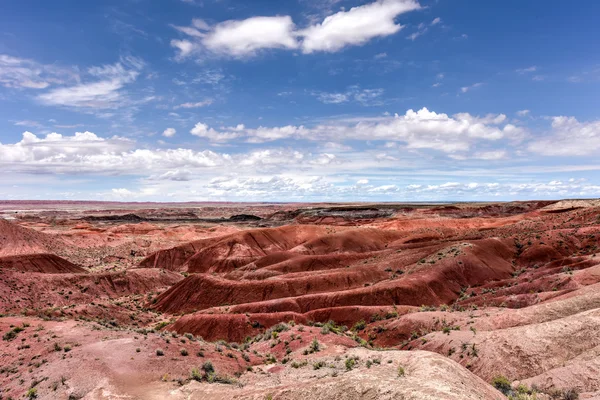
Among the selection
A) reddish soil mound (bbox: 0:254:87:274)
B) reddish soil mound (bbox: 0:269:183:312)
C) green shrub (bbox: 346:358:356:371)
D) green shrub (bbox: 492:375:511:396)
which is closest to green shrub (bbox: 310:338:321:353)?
green shrub (bbox: 346:358:356:371)

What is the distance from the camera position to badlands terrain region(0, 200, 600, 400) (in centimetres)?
1573

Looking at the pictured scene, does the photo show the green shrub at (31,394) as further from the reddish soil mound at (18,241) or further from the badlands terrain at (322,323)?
the reddish soil mound at (18,241)

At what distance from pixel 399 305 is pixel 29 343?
1128 inches

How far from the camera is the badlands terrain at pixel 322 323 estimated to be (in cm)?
1573

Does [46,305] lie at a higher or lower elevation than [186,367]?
lower

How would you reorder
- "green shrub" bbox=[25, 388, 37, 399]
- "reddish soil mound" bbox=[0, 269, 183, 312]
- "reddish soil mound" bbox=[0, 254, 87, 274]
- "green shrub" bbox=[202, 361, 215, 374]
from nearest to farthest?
"green shrub" bbox=[25, 388, 37, 399]
"green shrub" bbox=[202, 361, 215, 374]
"reddish soil mound" bbox=[0, 269, 183, 312]
"reddish soil mound" bbox=[0, 254, 87, 274]

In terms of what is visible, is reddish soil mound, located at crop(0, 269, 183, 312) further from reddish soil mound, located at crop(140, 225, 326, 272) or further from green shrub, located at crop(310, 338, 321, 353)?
green shrub, located at crop(310, 338, 321, 353)

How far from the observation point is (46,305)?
4431cm

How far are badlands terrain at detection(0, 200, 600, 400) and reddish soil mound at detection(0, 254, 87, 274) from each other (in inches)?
8.4

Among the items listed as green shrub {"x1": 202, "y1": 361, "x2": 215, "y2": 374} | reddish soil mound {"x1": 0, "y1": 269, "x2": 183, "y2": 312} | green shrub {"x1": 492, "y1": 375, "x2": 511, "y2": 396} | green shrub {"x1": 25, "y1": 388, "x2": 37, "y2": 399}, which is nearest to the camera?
green shrub {"x1": 492, "y1": 375, "x2": 511, "y2": 396}

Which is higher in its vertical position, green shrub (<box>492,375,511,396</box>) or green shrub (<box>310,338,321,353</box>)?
green shrub (<box>492,375,511,396</box>)

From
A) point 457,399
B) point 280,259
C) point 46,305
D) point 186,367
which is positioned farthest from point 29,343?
point 280,259

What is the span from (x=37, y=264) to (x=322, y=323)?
46.5m

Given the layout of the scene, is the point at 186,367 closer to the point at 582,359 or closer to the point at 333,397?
the point at 333,397
